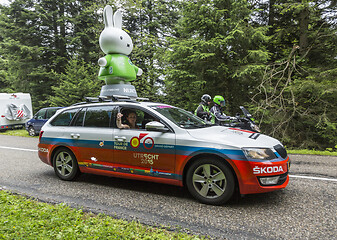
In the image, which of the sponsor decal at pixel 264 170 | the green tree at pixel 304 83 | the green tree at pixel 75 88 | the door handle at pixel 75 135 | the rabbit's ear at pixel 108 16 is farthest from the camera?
the green tree at pixel 75 88

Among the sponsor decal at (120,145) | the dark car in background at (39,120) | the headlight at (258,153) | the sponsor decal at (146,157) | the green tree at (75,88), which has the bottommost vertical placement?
the dark car in background at (39,120)

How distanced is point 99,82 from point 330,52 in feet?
48.8

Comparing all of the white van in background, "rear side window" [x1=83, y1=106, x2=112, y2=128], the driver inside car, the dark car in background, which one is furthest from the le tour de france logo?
the white van in background

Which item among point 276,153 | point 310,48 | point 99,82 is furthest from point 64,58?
point 276,153

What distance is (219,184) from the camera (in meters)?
3.90

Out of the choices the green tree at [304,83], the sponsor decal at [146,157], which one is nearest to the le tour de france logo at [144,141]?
the sponsor decal at [146,157]

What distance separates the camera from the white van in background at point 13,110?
17812 mm

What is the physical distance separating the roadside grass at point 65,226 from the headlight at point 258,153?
1461 millimetres

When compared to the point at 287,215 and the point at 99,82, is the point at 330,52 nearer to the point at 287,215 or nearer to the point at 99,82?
the point at 287,215

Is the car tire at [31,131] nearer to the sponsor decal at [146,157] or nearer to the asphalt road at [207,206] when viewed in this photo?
the asphalt road at [207,206]

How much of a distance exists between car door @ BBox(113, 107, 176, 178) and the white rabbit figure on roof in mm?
4997

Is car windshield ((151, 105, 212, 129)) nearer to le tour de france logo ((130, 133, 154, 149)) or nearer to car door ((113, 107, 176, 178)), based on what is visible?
car door ((113, 107, 176, 178))

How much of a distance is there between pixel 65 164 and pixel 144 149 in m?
2.13

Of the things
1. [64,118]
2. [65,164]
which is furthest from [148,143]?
[64,118]
